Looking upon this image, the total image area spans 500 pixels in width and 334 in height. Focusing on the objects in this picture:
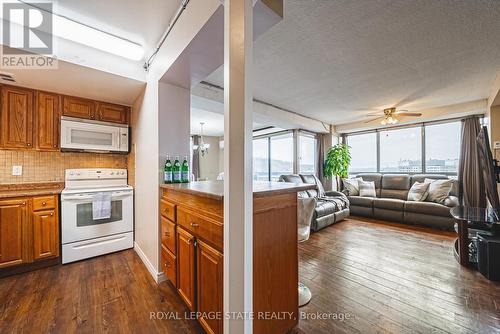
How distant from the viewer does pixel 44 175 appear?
2.77 metres

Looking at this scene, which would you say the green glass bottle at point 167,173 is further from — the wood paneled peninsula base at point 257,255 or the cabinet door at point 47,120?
the cabinet door at point 47,120

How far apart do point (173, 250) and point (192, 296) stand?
0.44 metres

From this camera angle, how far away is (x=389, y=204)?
A: 4359 millimetres

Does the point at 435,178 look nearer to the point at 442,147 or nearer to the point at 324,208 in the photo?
the point at 442,147

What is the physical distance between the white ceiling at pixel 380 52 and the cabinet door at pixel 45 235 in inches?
106

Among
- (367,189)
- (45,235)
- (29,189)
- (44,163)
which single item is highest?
(44,163)

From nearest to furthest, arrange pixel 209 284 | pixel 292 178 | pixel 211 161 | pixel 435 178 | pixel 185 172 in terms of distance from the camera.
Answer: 1. pixel 209 284
2. pixel 185 172
3. pixel 435 178
4. pixel 292 178
5. pixel 211 161

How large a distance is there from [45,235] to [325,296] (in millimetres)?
3111

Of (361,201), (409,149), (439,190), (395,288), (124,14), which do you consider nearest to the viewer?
(124,14)

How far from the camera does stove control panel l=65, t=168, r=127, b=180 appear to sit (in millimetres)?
2760

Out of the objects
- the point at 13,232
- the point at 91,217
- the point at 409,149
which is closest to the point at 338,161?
the point at 409,149

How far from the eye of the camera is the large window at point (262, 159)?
278 inches

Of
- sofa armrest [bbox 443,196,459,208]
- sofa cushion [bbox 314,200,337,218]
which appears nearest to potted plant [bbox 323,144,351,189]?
sofa cushion [bbox 314,200,337,218]

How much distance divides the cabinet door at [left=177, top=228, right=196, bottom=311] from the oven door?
1609 millimetres
